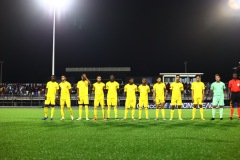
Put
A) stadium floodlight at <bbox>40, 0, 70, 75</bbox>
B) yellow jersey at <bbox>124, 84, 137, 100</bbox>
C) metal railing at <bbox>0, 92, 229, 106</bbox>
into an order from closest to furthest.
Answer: yellow jersey at <bbox>124, 84, 137, 100</bbox>
stadium floodlight at <bbox>40, 0, 70, 75</bbox>
metal railing at <bbox>0, 92, 229, 106</bbox>

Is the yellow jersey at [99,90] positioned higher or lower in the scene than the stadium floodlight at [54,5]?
lower

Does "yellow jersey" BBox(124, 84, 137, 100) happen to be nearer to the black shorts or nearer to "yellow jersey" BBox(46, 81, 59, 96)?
"yellow jersey" BBox(46, 81, 59, 96)

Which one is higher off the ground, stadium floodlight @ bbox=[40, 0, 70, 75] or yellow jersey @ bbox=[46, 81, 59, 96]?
stadium floodlight @ bbox=[40, 0, 70, 75]

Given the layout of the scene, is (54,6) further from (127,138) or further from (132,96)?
(127,138)

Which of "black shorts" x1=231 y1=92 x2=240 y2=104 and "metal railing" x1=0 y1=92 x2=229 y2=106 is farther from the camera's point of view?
"metal railing" x1=0 y1=92 x2=229 y2=106

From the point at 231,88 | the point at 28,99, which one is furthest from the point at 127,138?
the point at 28,99

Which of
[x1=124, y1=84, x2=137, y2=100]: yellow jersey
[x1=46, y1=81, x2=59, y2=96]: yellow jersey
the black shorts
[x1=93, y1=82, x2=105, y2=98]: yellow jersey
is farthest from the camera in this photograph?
[x1=124, y1=84, x2=137, y2=100]: yellow jersey

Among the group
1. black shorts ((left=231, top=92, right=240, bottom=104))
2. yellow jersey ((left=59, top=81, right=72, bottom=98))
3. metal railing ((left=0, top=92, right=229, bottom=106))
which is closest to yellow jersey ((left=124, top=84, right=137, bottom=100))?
yellow jersey ((left=59, top=81, right=72, bottom=98))

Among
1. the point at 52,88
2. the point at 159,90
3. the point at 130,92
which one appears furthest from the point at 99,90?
the point at 159,90

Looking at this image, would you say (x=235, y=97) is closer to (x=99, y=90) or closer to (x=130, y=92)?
(x=130, y=92)

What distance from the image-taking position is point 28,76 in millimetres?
67250

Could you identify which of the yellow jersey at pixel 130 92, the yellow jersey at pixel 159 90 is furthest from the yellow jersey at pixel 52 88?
the yellow jersey at pixel 159 90

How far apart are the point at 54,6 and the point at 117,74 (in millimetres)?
31137

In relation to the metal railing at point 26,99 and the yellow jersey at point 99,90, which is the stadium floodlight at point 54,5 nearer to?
the metal railing at point 26,99
